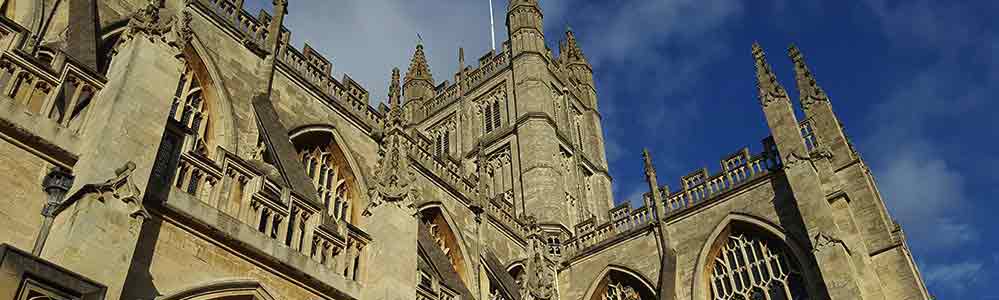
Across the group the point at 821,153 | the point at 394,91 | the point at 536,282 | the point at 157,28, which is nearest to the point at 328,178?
the point at 394,91

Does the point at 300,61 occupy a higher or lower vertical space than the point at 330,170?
higher

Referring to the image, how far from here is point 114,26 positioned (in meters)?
12.2

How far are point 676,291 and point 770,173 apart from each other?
3.70 meters

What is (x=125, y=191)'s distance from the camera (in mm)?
6199

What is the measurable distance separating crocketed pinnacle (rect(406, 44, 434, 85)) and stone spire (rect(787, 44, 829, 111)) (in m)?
19.1

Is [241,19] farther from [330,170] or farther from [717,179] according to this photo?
[717,179]

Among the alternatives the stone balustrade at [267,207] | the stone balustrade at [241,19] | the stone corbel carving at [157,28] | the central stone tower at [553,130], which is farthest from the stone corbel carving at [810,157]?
the stone corbel carving at [157,28]

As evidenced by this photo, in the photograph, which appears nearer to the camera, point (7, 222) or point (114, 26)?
point (7, 222)

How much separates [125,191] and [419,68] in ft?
100.0

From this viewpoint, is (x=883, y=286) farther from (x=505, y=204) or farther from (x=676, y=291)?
(x=505, y=204)

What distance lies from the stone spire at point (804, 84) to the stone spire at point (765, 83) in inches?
23.2

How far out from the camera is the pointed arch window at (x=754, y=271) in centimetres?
1739

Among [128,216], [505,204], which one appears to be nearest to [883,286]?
[505,204]

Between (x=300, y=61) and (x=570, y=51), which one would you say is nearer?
(x=300, y=61)
